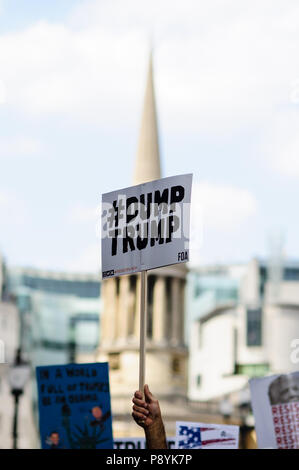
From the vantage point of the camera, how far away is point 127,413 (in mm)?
69500

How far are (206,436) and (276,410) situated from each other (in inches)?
77.3

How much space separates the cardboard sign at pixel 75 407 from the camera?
1194 cm

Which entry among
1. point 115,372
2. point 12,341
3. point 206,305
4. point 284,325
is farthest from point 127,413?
point 206,305

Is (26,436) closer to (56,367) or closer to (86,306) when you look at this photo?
(86,306)

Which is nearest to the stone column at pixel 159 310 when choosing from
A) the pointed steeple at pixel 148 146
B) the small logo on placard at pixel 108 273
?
the pointed steeple at pixel 148 146

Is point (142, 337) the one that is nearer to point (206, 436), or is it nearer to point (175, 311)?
point (206, 436)

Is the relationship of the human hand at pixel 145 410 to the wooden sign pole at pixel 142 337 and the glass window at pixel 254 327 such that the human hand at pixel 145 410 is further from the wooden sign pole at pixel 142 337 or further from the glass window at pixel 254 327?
the glass window at pixel 254 327

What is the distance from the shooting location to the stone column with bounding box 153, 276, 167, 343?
244 ft

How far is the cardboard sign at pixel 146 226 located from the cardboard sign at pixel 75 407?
7.99ft

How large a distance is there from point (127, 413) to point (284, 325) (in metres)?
44.0

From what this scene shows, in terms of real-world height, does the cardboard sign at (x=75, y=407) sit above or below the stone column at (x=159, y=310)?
below

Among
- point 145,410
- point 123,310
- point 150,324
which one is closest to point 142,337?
point 145,410

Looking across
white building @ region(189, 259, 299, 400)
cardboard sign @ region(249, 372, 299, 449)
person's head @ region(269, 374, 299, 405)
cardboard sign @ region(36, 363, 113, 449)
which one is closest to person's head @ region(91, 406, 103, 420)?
cardboard sign @ region(36, 363, 113, 449)

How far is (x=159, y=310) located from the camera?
245ft
